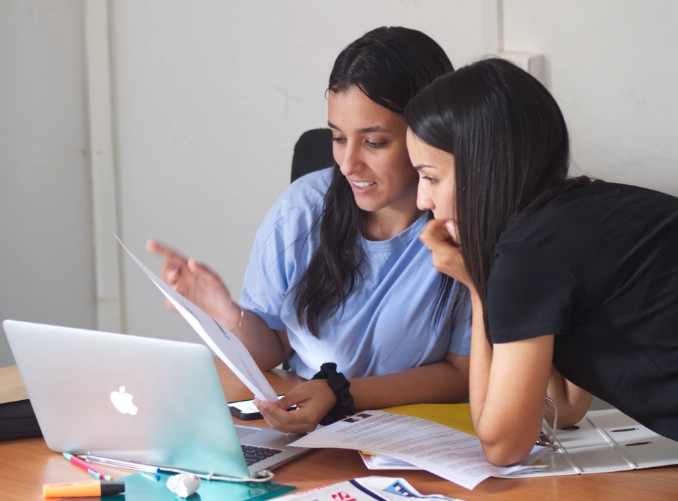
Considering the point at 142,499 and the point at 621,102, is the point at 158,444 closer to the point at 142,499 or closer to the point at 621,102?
the point at 142,499

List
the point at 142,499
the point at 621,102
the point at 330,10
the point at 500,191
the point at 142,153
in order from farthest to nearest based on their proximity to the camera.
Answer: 1. the point at 142,153
2. the point at 330,10
3. the point at 621,102
4. the point at 500,191
5. the point at 142,499

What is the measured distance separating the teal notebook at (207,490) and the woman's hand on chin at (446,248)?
38 cm

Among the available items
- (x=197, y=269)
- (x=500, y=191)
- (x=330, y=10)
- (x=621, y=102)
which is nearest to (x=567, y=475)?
(x=500, y=191)

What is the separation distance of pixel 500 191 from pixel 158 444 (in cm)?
53

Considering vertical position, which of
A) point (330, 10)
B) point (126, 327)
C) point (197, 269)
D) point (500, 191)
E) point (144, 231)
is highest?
point (330, 10)

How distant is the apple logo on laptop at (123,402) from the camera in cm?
95

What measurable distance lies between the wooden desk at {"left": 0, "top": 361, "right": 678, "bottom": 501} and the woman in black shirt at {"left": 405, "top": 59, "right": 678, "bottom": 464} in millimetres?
58

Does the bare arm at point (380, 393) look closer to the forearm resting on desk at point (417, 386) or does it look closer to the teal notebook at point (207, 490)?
the forearm resting on desk at point (417, 386)

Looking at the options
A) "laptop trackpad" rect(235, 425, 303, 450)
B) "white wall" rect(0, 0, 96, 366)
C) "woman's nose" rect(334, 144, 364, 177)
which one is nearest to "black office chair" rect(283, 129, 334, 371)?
"woman's nose" rect(334, 144, 364, 177)

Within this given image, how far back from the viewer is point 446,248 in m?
1.11

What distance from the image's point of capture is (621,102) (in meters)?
1.63

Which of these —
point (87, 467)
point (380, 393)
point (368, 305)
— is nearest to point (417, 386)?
point (380, 393)

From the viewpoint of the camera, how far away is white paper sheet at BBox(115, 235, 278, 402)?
0.91 meters

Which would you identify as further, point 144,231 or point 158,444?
point 144,231
